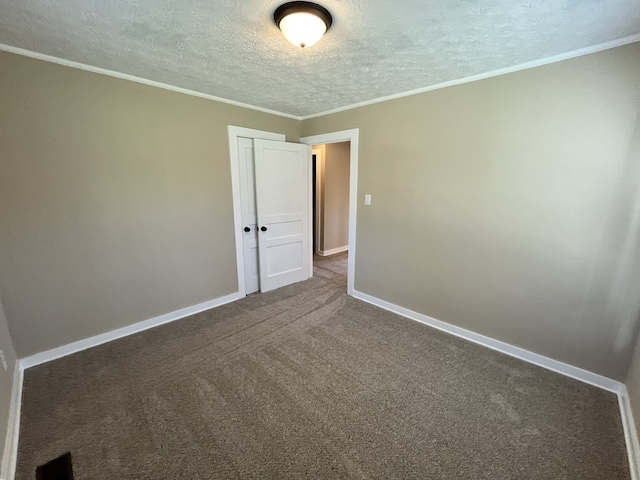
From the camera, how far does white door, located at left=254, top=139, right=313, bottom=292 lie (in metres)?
3.26

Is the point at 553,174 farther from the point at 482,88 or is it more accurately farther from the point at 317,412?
the point at 317,412

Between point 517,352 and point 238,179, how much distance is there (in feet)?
10.4

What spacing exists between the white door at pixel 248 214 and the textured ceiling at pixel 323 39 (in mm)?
890

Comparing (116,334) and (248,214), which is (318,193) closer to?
(248,214)

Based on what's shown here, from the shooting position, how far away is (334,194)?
5.17 meters

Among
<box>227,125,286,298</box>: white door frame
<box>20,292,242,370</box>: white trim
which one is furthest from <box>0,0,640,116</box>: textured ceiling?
<box>20,292,242,370</box>: white trim

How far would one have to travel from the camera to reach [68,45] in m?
1.74

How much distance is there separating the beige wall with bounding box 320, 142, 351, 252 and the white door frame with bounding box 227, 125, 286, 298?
5.37 feet

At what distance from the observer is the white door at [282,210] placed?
3256 millimetres

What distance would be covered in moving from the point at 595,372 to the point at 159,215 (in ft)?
12.4

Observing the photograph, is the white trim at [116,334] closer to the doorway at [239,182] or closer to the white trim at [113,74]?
the doorway at [239,182]

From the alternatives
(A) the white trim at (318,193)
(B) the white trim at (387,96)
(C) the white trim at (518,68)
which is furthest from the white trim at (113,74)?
(A) the white trim at (318,193)

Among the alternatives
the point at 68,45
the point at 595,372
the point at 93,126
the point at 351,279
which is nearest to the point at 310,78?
the point at 68,45

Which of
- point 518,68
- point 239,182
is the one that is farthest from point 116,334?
point 518,68
